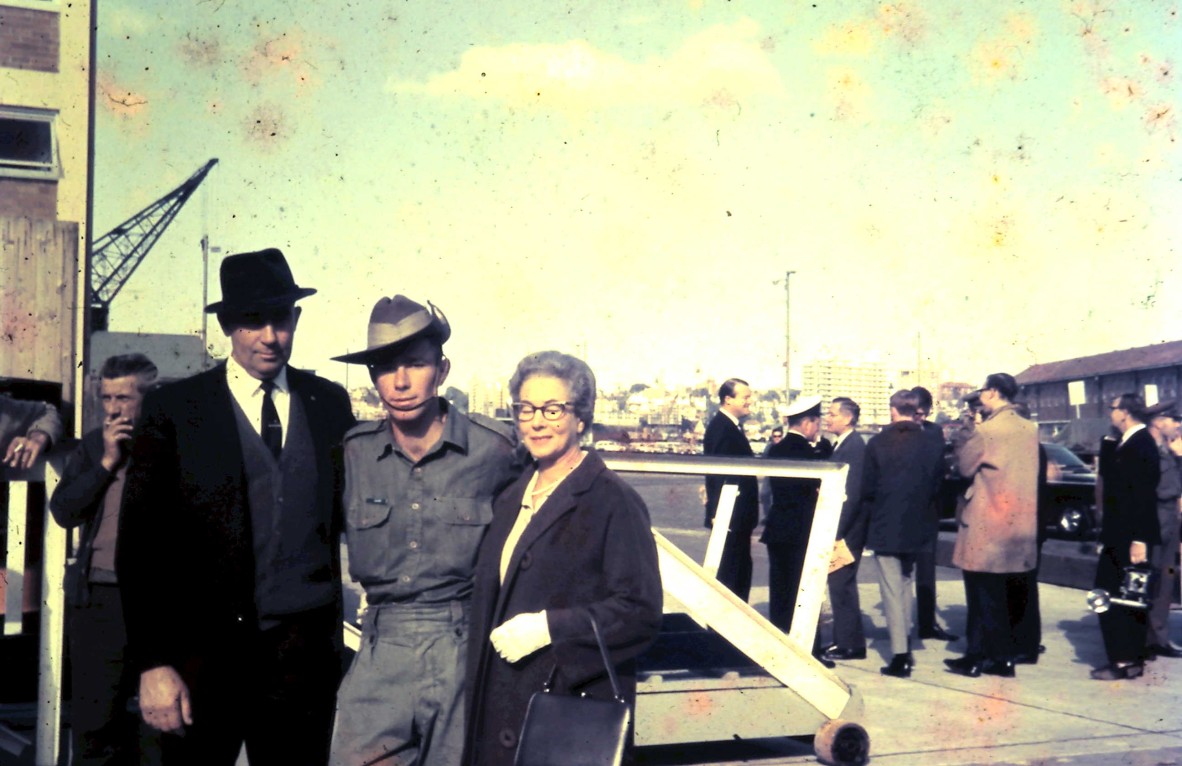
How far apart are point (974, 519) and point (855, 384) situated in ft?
7.64

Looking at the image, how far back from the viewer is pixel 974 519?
8125 millimetres

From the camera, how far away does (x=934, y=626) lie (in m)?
10.1

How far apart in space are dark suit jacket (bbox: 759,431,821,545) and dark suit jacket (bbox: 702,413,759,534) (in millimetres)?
140

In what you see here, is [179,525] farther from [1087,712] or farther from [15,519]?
[1087,712]

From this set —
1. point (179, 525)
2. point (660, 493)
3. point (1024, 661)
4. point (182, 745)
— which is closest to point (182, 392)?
point (179, 525)

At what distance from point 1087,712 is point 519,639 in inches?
196

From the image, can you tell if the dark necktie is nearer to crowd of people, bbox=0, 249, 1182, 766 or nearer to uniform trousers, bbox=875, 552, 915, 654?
crowd of people, bbox=0, 249, 1182, 766

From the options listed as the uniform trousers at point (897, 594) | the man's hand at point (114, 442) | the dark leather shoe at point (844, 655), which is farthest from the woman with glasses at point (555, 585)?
the dark leather shoe at point (844, 655)

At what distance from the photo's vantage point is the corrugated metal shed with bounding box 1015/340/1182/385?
69.9 metres

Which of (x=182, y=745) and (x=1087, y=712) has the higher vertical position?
(x=182, y=745)

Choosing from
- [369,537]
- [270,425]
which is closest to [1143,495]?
[369,537]

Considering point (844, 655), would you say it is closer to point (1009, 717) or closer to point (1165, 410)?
point (1009, 717)

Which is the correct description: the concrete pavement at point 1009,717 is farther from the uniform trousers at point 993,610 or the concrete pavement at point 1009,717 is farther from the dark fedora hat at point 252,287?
the dark fedora hat at point 252,287

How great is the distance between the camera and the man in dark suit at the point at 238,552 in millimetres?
3107
